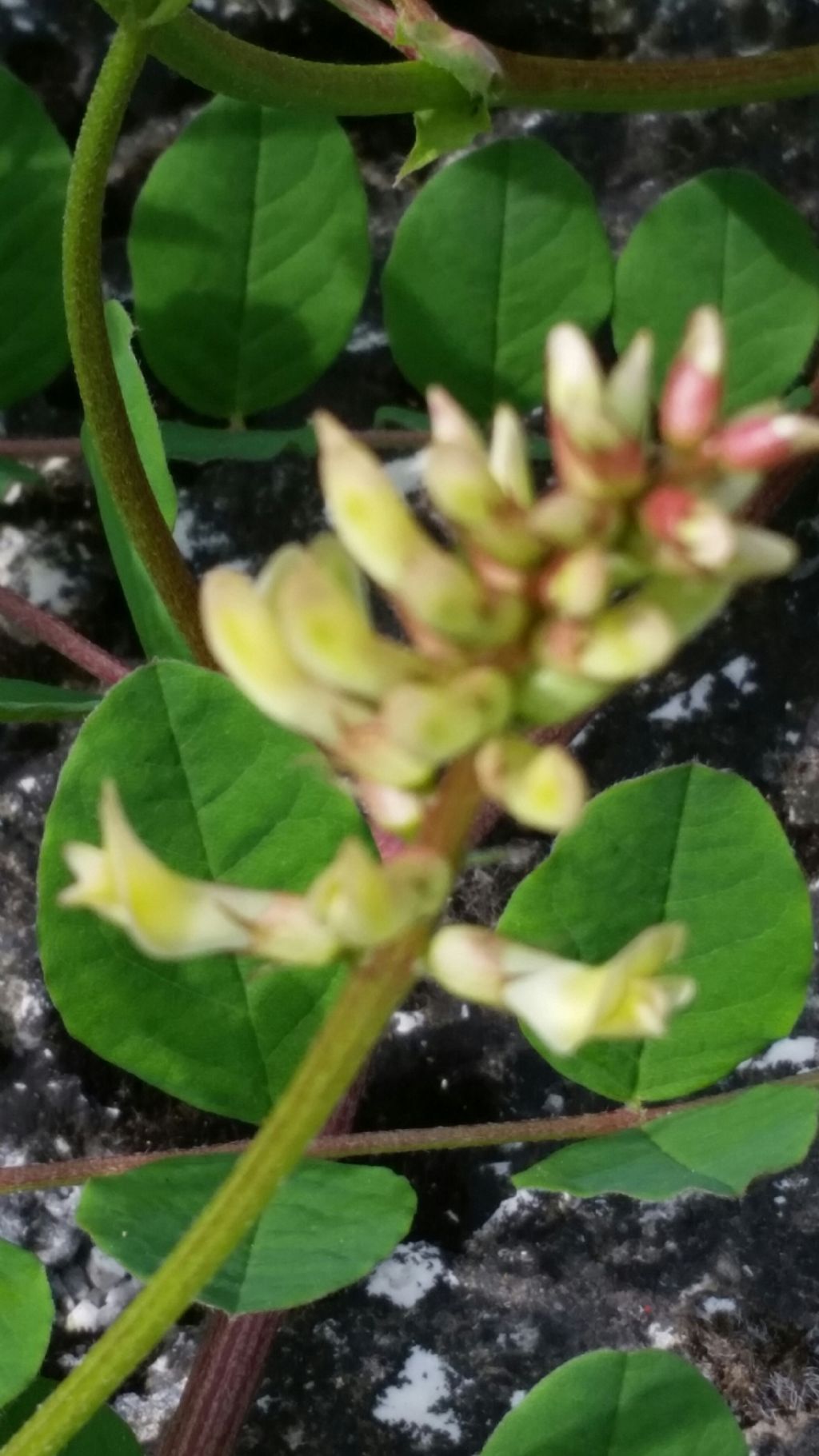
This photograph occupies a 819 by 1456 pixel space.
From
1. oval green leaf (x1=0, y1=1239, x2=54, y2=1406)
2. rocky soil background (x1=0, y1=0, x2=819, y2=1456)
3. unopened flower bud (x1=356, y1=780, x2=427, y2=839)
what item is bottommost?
rocky soil background (x1=0, y1=0, x2=819, y2=1456)

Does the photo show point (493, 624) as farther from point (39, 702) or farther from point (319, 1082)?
point (39, 702)

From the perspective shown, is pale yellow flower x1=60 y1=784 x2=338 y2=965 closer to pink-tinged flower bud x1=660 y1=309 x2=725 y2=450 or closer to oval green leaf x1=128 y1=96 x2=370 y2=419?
pink-tinged flower bud x1=660 y1=309 x2=725 y2=450

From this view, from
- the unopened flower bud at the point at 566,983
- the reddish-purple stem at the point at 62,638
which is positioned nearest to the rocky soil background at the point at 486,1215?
the reddish-purple stem at the point at 62,638

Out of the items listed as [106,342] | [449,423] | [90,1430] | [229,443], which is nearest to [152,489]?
[106,342]

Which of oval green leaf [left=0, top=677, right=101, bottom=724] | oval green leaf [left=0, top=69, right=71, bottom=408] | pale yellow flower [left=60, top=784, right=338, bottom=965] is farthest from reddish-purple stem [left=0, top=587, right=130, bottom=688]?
pale yellow flower [left=60, top=784, right=338, bottom=965]

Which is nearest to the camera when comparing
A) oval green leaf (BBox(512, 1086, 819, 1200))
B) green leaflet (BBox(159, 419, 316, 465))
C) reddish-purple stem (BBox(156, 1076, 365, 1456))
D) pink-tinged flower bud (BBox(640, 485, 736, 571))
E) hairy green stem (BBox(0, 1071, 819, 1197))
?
pink-tinged flower bud (BBox(640, 485, 736, 571))

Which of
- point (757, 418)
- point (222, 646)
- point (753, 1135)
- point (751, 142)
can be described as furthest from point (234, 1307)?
point (751, 142)
